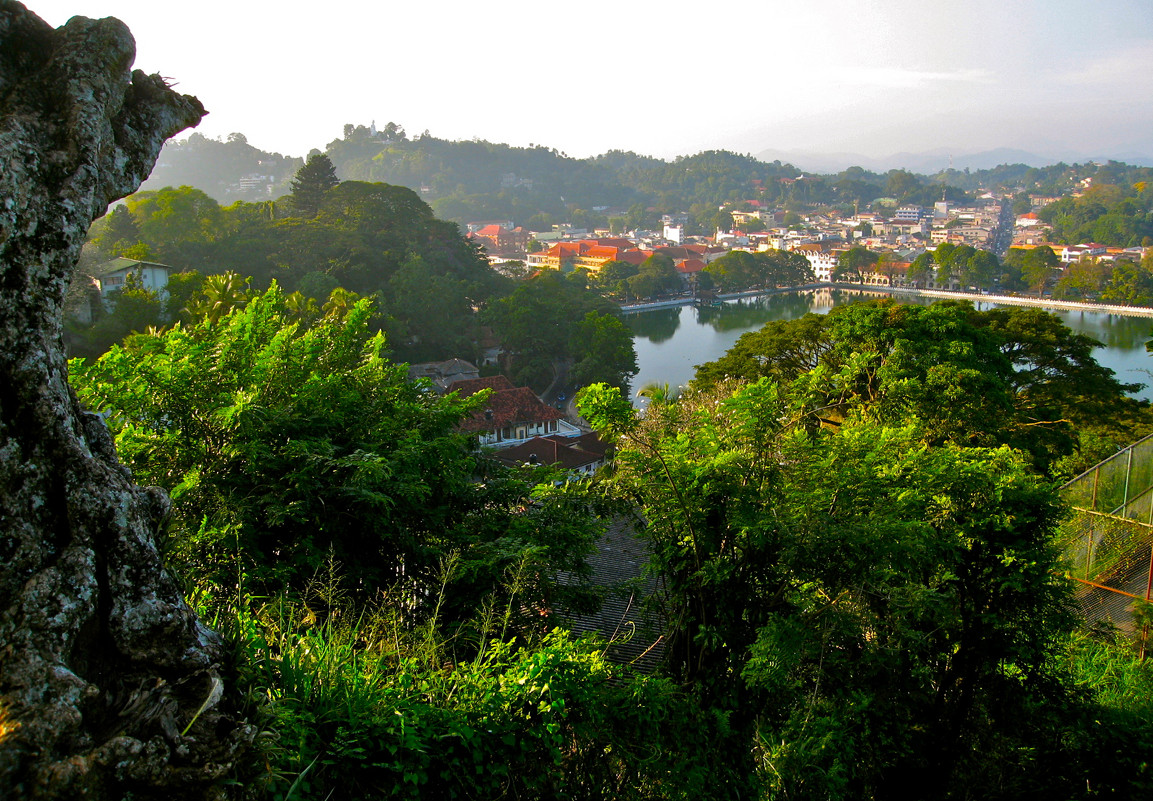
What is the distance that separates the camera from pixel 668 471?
15.4 feet

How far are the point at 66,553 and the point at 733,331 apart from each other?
40.1 metres

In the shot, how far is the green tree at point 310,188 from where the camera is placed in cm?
3353

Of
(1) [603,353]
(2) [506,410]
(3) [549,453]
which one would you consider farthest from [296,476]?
(1) [603,353]

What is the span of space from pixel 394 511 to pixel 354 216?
2778cm

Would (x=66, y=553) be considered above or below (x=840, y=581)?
above

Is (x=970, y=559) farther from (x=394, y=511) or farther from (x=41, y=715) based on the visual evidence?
(x=41, y=715)

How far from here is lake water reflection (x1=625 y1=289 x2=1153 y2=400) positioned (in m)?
31.5

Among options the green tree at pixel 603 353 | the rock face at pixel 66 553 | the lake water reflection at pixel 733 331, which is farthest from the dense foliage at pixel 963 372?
the lake water reflection at pixel 733 331

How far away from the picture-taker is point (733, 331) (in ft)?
133

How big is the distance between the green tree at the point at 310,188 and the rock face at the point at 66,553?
33.4 m

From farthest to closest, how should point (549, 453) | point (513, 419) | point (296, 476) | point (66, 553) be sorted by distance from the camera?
point (513, 419) → point (549, 453) → point (296, 476) → point (66, 553)

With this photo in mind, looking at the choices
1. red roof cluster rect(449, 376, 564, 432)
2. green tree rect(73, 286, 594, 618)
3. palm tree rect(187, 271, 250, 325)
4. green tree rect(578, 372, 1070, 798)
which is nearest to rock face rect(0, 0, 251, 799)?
green tree rect(73, 286, 594, 618)

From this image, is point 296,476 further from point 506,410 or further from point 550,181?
point 550,181

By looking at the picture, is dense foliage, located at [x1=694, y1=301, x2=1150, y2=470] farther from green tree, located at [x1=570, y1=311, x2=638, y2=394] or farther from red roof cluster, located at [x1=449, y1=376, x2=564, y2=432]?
green tree, located at [x1=570, y1=311, x2=638, y2=394]
